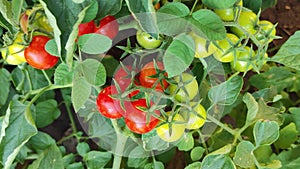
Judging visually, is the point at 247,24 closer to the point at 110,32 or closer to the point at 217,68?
the point at 217,68

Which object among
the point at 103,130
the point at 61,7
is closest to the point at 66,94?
the point at 103,130

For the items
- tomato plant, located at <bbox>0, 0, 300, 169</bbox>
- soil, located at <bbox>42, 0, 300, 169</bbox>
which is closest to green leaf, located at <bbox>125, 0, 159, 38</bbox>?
tomato plant, located at <bbox>0, 0, 300, 169</bbox>

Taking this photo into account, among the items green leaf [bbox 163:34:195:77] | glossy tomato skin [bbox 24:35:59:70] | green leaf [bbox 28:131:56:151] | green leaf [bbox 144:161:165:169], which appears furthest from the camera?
green leaf [bbox 28:131:56:151]

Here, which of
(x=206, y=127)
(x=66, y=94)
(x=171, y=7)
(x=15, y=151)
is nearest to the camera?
(x=171, y=7)

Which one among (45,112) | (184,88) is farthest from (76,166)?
(184,88)

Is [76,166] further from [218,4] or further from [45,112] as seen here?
[218,4]

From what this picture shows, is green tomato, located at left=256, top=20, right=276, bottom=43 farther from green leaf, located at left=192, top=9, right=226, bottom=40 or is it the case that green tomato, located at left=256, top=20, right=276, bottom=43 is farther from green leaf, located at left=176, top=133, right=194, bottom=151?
green leaf, located at left=176, top=133, right=194, bottom=151

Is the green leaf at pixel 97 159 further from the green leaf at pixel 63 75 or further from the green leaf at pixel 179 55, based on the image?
the green leaf at pixel 179 55
